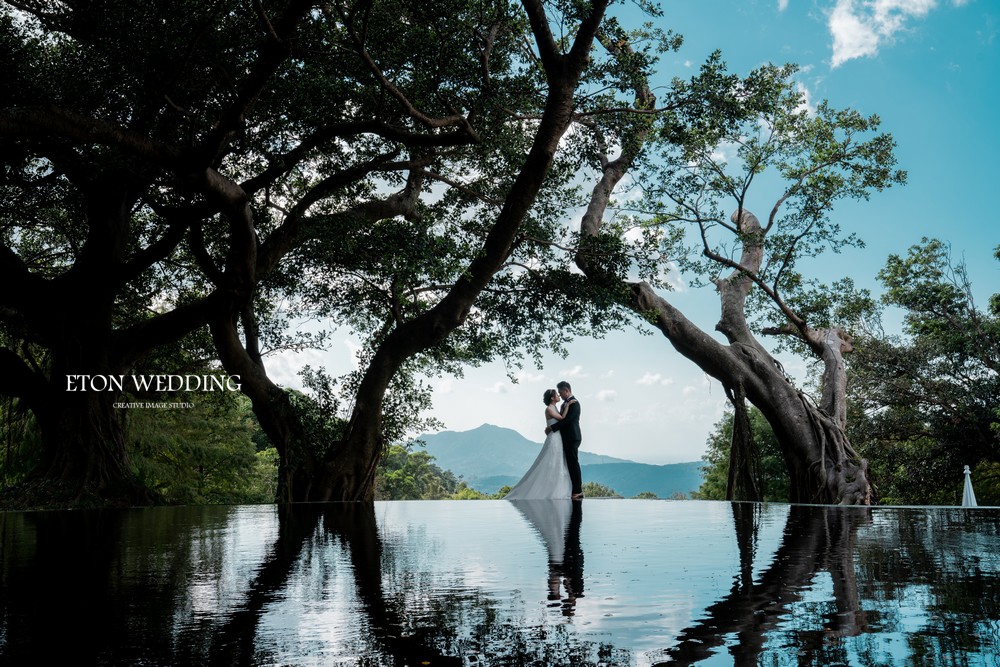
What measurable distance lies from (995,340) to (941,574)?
2240 centimetres

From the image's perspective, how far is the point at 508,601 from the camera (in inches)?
115

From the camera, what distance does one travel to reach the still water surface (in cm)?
212

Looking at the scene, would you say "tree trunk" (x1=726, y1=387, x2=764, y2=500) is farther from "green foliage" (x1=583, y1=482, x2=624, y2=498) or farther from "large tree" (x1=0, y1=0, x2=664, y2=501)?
"green foliage" (x1=583, y1=482, x2=624, y2=498)

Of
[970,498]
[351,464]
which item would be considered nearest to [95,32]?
[351,464]

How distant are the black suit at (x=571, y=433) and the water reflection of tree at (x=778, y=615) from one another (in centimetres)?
868

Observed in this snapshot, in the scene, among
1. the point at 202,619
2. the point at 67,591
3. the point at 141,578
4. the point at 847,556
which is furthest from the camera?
the point at 847,556

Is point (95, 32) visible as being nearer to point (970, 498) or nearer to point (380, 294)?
point (380, 294)

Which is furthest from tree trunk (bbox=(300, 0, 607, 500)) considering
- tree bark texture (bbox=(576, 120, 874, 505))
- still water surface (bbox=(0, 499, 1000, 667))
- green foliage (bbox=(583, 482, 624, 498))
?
green foliage (bbox=(583, 482, 624, 498))

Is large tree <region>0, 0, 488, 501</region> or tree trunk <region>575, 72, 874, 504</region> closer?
large tree <region>0, 0, 488, 501</region>

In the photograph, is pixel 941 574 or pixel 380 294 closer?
pixel 941 574

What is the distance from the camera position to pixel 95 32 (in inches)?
406

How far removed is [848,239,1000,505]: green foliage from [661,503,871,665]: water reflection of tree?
841 inches

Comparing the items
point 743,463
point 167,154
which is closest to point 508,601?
point 167,154

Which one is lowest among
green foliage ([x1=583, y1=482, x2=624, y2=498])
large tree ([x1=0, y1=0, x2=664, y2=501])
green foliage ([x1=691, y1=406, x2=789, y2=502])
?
green foliage ([x1=583, y1=482, x2=624, y2=498])
